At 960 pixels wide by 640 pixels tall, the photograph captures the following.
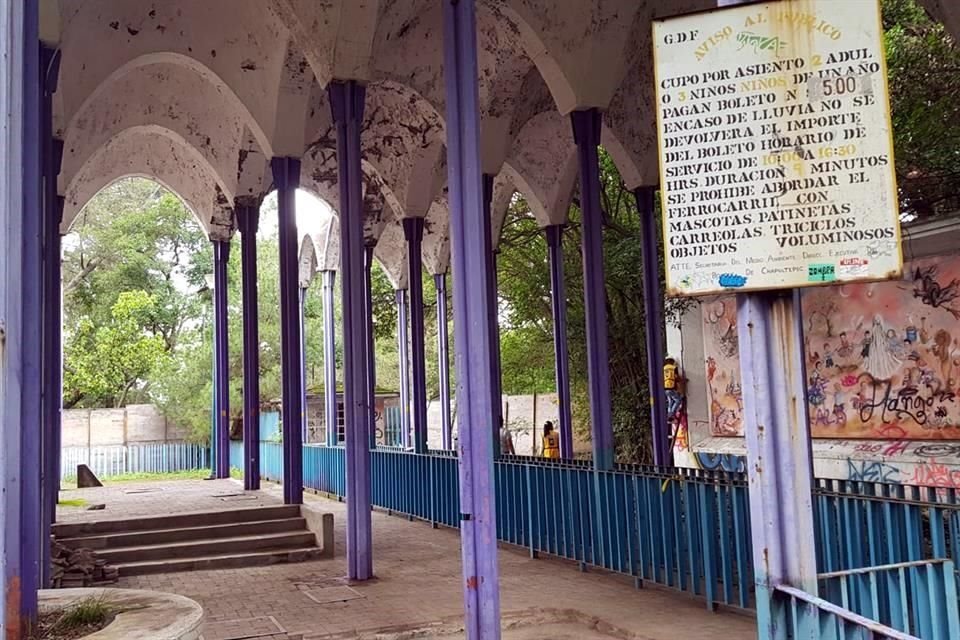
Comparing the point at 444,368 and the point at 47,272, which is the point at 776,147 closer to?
the point at 47,272

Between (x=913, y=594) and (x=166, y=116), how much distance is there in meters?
15.5

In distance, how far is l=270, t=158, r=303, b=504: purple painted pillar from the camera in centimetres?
1183

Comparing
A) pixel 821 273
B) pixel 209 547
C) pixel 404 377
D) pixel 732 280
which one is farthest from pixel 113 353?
pixel 821 273

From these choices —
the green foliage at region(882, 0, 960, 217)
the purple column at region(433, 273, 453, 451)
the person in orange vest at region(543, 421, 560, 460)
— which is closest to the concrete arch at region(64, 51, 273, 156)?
the person in orange vest at region(543, 421, 560, 460)

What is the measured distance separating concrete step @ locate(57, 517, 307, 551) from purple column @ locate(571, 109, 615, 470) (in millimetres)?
4328

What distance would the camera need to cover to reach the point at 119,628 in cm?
427

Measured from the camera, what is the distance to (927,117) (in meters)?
10.9

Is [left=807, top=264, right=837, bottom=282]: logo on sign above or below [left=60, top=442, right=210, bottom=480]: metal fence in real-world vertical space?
above

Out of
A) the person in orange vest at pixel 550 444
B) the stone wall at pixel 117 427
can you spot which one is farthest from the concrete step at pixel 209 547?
the stone wall at pixel 117 427

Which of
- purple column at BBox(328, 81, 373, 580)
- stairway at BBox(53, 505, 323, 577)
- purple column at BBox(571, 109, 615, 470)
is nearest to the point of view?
purple column at BBox(328, 81, 373, 580)

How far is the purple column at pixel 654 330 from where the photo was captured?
13008 mm

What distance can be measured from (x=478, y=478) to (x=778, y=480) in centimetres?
335

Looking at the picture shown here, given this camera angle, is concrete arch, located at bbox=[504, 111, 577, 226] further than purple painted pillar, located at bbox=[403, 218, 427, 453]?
Yes

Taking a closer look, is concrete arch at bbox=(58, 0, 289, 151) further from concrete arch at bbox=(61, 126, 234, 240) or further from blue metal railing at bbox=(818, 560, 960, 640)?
blue metal railing at bbox=(818, 560, 960, 640)
